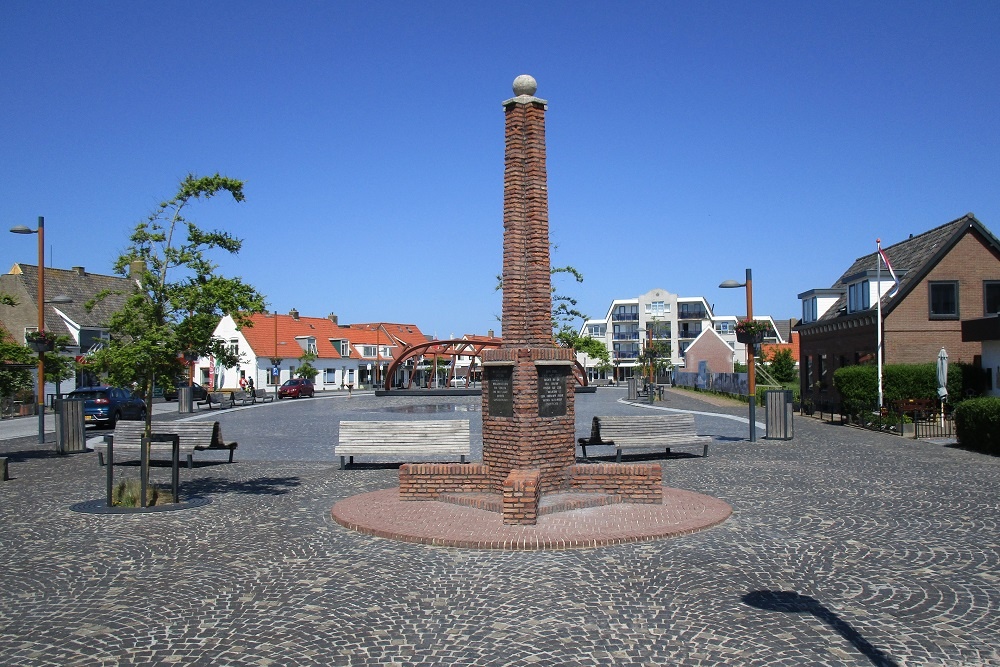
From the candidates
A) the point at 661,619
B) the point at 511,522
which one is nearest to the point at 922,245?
the point at 511,522

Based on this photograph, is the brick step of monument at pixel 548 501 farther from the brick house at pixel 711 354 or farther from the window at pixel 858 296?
the brick house at pixel 711 354

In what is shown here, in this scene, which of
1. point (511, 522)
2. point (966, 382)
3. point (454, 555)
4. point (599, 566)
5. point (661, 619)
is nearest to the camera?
point (661, 619)

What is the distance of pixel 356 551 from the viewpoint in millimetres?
9023

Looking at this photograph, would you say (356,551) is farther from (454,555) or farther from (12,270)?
(12,270)

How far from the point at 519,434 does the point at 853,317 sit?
26152 mm

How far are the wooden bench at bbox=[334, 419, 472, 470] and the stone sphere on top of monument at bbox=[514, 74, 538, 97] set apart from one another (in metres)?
6.68

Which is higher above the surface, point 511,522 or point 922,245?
point 922,245

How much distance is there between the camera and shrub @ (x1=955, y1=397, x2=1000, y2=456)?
18.2 metres

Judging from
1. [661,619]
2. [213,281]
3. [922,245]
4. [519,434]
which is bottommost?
[661,619]

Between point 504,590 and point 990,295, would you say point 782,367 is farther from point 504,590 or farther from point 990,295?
point 504,590

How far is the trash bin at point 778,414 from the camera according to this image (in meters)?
21.2

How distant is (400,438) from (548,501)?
18.7 ft

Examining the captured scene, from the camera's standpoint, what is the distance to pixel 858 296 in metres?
34.1

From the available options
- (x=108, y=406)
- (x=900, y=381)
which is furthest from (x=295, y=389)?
(x=900, y=381)
